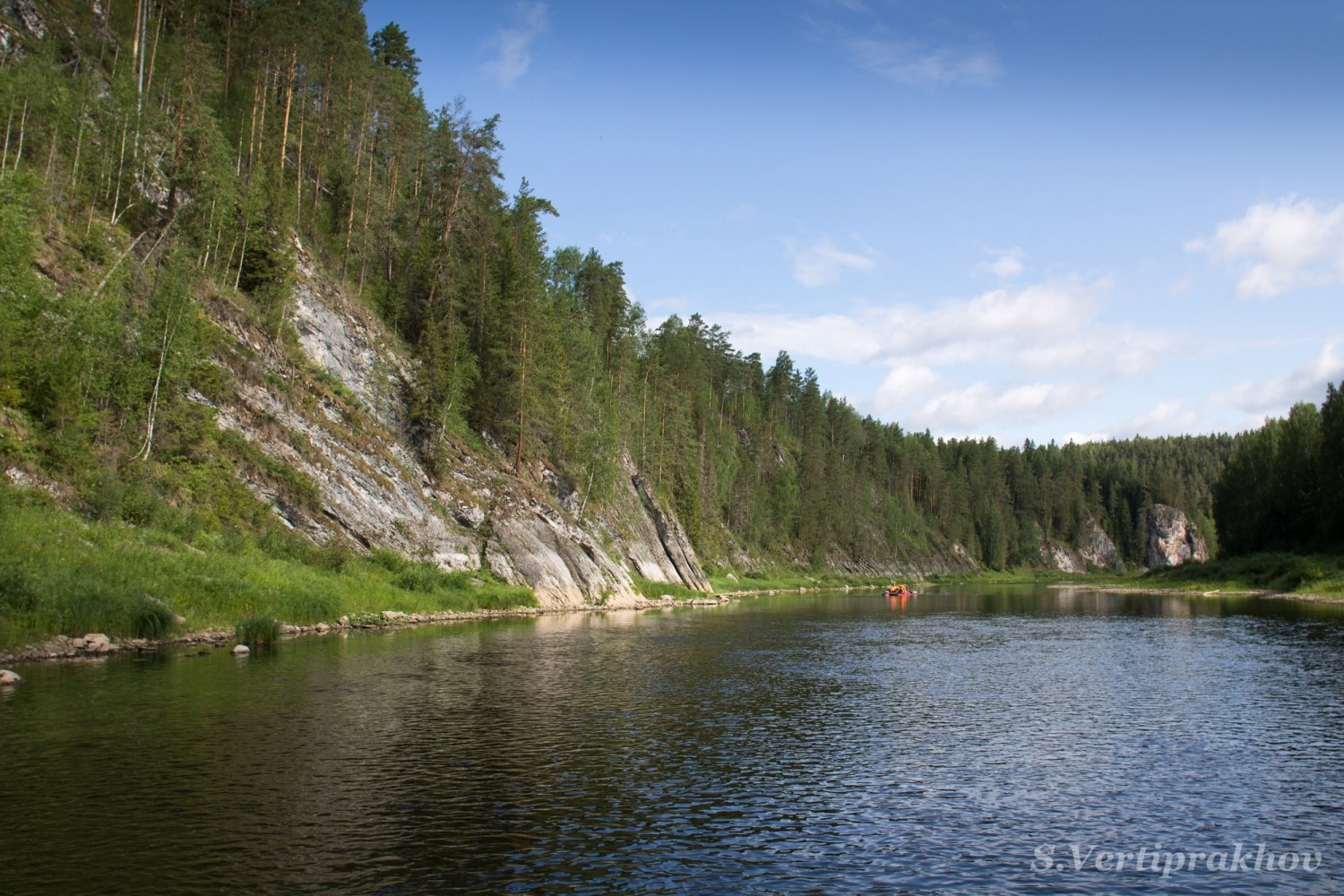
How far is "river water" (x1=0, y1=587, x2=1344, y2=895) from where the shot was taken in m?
12.4

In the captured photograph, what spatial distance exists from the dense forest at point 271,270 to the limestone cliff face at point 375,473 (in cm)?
220

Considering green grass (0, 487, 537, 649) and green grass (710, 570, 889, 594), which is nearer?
green grass (0, 487, 537, 649)

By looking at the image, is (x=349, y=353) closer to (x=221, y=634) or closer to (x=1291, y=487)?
(x=221, y=634)

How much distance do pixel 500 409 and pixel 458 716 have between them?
52082mm

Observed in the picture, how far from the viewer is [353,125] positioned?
71750 millimetres

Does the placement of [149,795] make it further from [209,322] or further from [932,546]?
[932,546]

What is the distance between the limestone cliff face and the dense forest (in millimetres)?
2202

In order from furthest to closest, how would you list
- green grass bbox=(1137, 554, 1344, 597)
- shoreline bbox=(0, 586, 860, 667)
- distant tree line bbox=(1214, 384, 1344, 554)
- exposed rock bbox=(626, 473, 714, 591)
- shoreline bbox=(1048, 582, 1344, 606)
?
distant tree line bbox=(1214, 384, 1344, 554), exposed rock bbox=(626, 473, 714, 591), green grass bbox=(1137, 554, 1344, 597), shoreline bbox=(1048, 582, 1344, 606), shoreline bbox=(0, 586, 860, 667)

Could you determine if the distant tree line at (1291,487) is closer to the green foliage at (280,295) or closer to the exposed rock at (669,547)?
the green foliage at (280,295)

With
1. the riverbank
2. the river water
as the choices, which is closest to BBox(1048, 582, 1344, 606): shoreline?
the river water

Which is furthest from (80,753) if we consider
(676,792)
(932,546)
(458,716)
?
(932,546)

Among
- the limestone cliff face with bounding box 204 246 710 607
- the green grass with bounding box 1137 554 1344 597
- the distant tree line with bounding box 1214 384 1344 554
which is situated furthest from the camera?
the distant tree line with bounding box 1214 384 1344 554

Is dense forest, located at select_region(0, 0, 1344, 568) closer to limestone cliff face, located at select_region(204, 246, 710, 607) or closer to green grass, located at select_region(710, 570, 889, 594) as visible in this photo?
limestone cliff face, located at select_region(204, 246, 710, 607)

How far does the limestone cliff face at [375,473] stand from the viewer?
164 feet
